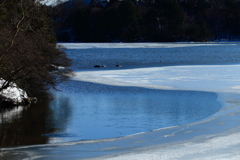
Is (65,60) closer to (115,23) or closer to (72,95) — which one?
(72,95)

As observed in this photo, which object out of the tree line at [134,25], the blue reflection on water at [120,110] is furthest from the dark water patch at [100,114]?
the tree line at [134,25]

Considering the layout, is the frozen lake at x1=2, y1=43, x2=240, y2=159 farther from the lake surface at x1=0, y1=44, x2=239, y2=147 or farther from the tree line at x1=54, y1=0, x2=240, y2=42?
the tree line at x1=54, y1=0, x2=240, y2=42

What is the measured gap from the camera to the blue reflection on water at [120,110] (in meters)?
11.1

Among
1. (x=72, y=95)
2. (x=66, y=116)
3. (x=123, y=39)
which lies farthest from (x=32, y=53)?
(x=123, y=39)

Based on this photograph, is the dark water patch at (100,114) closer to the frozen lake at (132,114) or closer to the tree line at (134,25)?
the frozen lake at (132,114)

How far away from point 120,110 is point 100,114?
2.84ft

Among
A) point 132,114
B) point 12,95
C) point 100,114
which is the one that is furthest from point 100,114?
point 12,95

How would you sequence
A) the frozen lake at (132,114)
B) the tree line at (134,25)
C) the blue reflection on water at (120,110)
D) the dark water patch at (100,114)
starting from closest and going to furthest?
the frozen lake at (132,114) < the dark water patch at (100,114) < the blue reflection on water at (120,110) < the tree line at (134,25)

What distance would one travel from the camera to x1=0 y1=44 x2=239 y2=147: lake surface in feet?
34.8

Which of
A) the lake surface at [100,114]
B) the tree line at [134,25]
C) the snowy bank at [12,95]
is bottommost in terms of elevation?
the lake surface at [100,114]

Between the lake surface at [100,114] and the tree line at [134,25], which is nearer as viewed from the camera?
the lake surface at [100,114]

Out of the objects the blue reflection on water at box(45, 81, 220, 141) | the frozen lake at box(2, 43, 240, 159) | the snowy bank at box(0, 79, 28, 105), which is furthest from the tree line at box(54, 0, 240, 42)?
the snowy bank at box(0, 79, 28, 105)

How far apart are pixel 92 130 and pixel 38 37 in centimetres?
1046

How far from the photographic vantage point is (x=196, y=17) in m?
117
